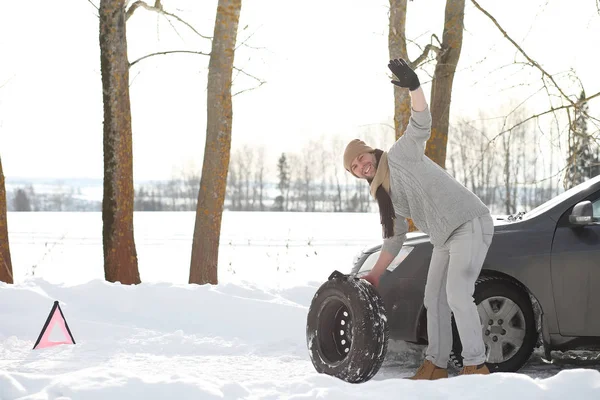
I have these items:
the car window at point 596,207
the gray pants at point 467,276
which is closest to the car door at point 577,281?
the car window at point 596,207

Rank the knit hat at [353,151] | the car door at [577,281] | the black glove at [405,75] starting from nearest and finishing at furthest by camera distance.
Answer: the black glove at [405,75], the knit hat at [353,151], the car door at [577,281]

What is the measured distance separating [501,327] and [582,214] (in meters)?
1.07

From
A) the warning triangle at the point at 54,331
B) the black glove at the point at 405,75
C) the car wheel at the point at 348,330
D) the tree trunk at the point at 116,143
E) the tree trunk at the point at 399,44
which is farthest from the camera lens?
the tree trunk at the point at 399,44

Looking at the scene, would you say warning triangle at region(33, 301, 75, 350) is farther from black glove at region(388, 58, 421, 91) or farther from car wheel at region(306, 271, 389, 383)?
Result: black glove at region(388, 58, 421, 91)

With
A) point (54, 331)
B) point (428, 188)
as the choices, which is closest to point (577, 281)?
point (428, 188)

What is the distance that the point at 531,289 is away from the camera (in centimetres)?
532

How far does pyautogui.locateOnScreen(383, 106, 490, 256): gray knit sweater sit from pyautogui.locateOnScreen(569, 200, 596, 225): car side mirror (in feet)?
2.19

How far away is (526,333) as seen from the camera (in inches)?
212

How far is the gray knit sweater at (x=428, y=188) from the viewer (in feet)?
15.7

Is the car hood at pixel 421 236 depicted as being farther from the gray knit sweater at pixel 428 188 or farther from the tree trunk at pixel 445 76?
the tree trunk at pixel 445 76

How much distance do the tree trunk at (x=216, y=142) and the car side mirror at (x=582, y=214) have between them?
21.1 feet

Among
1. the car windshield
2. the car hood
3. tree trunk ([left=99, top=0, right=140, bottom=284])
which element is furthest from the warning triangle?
the car windshield

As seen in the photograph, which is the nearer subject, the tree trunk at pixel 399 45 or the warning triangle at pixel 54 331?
the warning triangle at pixel 54 331

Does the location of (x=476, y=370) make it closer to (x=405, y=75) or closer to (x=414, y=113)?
(x=414, y=113)
